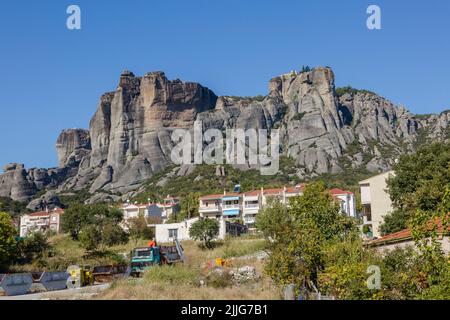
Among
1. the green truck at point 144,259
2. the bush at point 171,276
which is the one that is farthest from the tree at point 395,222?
the bush at point 171,276

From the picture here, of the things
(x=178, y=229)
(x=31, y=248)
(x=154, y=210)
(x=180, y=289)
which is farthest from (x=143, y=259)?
(x=154, y=210)

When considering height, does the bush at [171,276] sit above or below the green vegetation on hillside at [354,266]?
below

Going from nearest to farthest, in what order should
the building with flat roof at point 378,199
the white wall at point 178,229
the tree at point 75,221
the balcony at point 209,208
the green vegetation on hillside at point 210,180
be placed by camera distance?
1. the building with flat roof at point 378,199
2. the white wall at point 178,229
3. the tree at point 75,221
4. the balcony at point 209,208
5. the green vegetation on hillside at point 210,180

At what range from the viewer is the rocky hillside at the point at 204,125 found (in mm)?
133000

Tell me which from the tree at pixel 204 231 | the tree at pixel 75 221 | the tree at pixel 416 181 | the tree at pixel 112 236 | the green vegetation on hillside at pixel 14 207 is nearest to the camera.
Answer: the tree at pixel 416 181

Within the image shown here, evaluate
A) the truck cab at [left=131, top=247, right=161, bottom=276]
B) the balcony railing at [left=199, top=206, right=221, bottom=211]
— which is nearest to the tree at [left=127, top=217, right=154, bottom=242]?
the balcony railing at [left=199, top=206, right=221, bottom=211]

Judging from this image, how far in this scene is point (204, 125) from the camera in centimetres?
14538

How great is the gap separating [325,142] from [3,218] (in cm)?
9507

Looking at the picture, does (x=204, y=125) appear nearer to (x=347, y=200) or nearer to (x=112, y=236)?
(x=347, y=200)

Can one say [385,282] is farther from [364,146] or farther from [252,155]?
[364,146]

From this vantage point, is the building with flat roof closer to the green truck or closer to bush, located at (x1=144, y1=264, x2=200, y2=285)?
the green truck

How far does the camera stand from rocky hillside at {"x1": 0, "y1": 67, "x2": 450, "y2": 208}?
133000 millimetres

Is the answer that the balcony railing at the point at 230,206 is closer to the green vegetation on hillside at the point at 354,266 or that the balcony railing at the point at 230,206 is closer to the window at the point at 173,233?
the window at the point at 173,233
